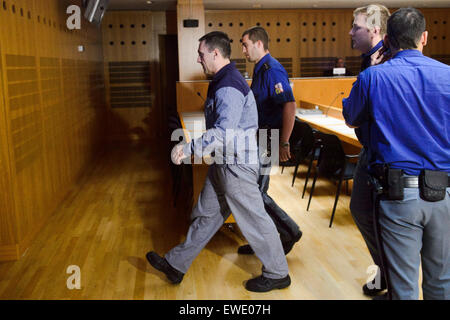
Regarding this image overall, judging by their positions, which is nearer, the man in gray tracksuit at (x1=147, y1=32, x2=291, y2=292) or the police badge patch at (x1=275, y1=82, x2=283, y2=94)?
the man in gray tracksuit at (x1=147, y1=32, x2=291, y2=292)

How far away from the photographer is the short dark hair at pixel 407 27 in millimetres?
1749

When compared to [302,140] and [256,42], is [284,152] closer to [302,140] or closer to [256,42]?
[256,42]

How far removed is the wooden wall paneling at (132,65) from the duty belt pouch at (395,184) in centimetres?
796

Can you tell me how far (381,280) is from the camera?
2.67 meters

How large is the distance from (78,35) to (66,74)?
44.5 inches

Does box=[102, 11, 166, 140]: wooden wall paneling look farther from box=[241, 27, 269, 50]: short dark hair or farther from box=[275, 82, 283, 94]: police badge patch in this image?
box=[275, 82, 283, 94]: police badge patch

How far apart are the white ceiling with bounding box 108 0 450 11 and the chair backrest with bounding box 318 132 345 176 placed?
16.9 feet

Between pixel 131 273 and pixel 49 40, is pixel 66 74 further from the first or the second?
pixel 131 273

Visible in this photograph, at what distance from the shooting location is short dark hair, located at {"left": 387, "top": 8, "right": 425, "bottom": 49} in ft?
5.74

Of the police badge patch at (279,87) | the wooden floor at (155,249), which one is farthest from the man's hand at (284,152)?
the wooden floor at (155,249)

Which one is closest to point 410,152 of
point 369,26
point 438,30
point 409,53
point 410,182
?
point 410,182

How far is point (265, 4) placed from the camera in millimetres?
9094

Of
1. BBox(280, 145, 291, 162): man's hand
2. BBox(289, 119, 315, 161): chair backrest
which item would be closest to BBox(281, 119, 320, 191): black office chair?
BBox(289, 119, 315, 161): chair backrest

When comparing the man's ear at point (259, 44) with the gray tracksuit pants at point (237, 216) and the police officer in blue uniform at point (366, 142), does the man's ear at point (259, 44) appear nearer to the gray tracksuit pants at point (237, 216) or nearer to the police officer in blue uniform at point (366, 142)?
the police officer in blue uniform at point (366, 142)
